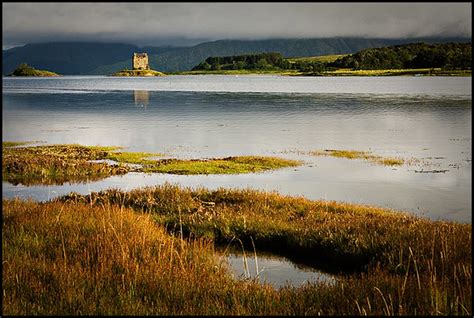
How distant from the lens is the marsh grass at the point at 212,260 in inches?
407

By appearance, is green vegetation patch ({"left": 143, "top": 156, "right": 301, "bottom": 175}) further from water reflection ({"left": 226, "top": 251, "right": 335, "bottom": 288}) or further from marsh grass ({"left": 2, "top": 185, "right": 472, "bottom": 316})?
water reflection ({"left": 226, "top": 251, "right": 335, "bottom": 288})

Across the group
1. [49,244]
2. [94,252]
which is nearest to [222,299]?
[94,252]

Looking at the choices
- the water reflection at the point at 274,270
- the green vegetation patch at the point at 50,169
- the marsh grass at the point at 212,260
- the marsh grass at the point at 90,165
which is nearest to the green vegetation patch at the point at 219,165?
the marsh grass at the point at 90,165

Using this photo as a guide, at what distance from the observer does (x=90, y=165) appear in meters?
38.9

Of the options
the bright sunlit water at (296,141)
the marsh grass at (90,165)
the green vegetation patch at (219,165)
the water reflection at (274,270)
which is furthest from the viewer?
the green vegetation patch at (219,165)

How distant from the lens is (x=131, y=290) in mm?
10891

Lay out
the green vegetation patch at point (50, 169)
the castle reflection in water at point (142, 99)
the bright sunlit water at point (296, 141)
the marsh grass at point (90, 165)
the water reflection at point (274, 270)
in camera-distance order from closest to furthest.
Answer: the water reflection at point (274, 270) → the bright sunlit water at point (296, 141) → the green vegetation patch at point (50, 169) → the marsh grass at point (90, 165) → the castle reflection in water at point (142, 99)

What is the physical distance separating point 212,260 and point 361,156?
34.9m

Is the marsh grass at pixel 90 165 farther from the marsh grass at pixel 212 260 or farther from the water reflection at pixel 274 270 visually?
the water reflection at pixel 274 270

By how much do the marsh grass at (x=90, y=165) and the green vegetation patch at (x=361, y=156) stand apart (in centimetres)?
647

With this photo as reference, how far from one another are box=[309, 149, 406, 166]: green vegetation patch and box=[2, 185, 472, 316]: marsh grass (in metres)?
20.9

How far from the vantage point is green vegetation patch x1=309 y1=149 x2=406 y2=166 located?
4444cm

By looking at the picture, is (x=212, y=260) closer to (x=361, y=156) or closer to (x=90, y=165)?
(x=90, y=165)

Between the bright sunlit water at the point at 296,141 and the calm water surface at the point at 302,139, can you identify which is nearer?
the bright sunlit water at the point at 296,141
